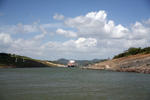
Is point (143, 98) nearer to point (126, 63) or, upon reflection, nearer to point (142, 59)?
point (142, 59)

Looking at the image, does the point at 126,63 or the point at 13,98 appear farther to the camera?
the point at 126,63

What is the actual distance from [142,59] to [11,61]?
12042cm

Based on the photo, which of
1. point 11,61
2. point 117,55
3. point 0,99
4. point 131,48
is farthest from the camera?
point 11,61

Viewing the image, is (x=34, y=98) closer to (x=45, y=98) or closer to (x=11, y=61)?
(x=45, y=98)

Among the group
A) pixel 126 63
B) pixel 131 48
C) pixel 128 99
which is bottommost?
pixel 128 99

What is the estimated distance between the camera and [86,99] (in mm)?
27016

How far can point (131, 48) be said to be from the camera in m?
153

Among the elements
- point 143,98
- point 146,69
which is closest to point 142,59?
point 146,69

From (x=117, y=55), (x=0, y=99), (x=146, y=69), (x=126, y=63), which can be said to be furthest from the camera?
(x=117, y=55)

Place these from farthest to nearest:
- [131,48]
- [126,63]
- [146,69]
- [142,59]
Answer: [131,48]
[126,63]
[142,59]
[146,69]

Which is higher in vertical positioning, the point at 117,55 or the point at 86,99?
the point at 117,55

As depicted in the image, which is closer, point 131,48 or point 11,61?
point 131,48

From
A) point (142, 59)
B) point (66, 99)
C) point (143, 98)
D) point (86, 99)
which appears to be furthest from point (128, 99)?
point (142, 59)

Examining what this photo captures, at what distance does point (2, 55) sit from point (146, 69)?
137890 millimetres
